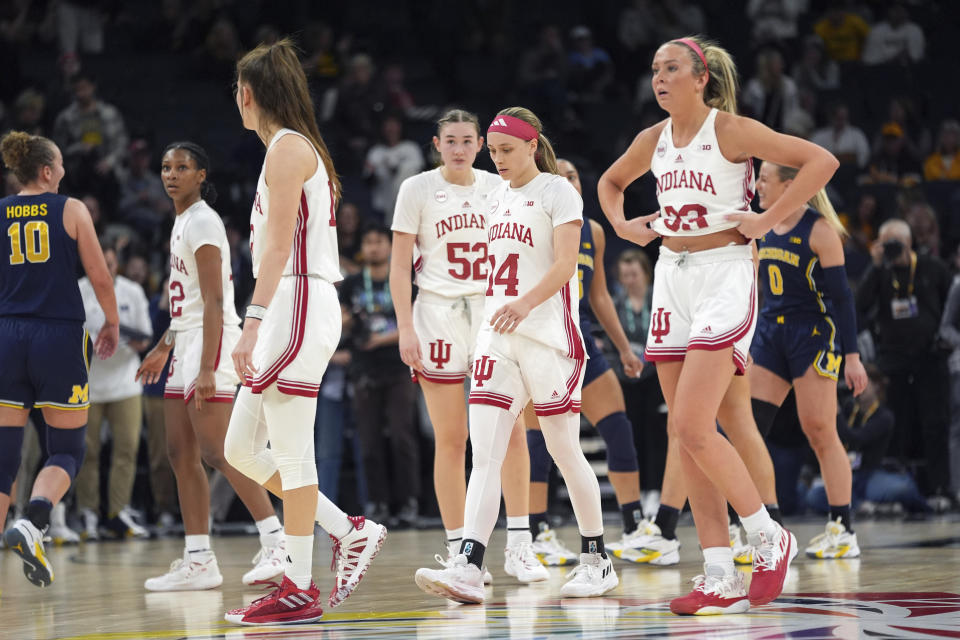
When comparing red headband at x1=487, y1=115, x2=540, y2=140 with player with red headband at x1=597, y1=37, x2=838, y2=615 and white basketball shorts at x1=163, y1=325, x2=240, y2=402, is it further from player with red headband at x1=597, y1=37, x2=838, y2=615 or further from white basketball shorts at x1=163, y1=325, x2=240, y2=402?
white basketball shorts at x1=163, y1=325, x2=240, y2=402

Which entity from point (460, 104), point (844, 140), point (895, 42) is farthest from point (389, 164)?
point (895, 42)

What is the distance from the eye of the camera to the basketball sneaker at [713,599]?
4.79m

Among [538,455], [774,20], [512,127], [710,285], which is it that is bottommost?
[538,455]

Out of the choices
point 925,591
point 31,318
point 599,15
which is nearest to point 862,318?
point 925,591

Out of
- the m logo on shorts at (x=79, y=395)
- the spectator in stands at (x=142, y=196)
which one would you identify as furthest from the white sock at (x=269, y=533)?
the spectator in stands at (x=142, y=196)

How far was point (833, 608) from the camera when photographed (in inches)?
193

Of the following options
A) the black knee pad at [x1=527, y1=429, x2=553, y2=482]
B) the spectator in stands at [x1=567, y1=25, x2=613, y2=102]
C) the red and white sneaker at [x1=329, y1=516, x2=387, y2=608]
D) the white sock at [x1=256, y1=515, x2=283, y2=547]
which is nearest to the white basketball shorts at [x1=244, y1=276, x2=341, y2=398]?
the red and white sneaker at [x1=329, y1=516, x2=387, y2=608]

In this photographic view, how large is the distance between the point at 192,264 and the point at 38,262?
2.46ft

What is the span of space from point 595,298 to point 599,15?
1192 centimetres

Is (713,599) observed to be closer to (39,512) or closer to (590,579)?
(590,579)

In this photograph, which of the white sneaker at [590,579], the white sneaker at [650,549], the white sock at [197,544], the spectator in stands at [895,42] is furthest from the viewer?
the spectator in stands at [895,42]

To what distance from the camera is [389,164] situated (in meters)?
14.1

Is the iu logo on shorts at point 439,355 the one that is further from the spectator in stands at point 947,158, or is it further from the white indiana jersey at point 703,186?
the spectator in stands at point 947,158

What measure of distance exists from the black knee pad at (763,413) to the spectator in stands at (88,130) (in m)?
9.29
